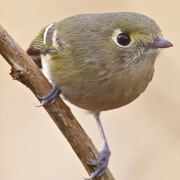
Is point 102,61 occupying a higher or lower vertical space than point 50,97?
higher

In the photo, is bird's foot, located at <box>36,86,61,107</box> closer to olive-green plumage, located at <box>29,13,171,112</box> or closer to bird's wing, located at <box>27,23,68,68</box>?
olive-green plumage, located at <box>29,13,171,112</box>

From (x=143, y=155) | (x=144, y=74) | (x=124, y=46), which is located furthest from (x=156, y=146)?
(x=124, y=46)

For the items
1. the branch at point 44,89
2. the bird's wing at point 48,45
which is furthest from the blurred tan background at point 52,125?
the branch at point 44,89

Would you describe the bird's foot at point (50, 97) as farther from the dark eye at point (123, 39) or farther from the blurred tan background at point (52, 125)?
the blurred tan background at point (52, 125)

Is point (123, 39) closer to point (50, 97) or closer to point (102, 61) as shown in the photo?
point (102, 61)

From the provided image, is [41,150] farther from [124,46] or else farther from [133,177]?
[124,46]

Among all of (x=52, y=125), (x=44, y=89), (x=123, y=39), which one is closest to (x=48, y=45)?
(x=44, y=89)
